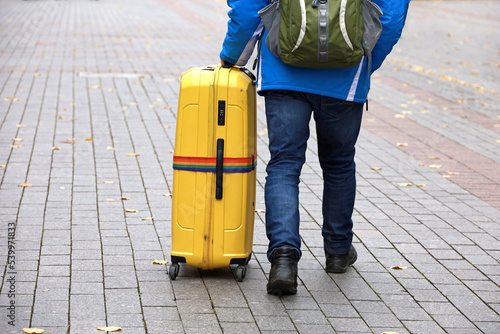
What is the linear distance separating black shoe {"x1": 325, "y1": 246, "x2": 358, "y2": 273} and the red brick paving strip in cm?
203

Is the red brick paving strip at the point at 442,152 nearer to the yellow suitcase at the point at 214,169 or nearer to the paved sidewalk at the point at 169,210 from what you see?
the paved sidewalk at the point at 169,210

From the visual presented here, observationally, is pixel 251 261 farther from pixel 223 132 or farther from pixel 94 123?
pixel 94 123

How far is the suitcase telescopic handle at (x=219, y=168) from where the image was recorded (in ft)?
12.9

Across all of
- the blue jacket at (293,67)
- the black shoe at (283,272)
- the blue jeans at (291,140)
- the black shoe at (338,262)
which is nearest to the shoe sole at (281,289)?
the black shoe at (283,272)

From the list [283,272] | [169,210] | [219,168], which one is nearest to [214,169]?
[219,168]

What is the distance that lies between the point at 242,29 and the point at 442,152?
4.28 meters

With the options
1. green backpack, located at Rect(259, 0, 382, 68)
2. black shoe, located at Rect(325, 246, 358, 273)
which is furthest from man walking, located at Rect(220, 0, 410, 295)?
black shoe, located at Rect(325, 246, 358, 273)

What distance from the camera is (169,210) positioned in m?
5.39

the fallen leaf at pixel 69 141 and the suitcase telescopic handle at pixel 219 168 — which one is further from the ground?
the suitcase telescopic handle at pixel 219 168

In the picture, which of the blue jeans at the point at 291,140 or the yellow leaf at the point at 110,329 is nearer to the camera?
the yellow leaf at the point at 110,329

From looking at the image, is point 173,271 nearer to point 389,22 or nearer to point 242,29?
point 242,29

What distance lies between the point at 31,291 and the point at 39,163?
288 cm

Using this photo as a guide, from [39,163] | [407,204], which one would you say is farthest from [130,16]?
[407,204]

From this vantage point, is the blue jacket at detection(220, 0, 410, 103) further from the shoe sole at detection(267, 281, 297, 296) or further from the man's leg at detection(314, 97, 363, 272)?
the shoe sole at detection(267, 281, 297, 296)
